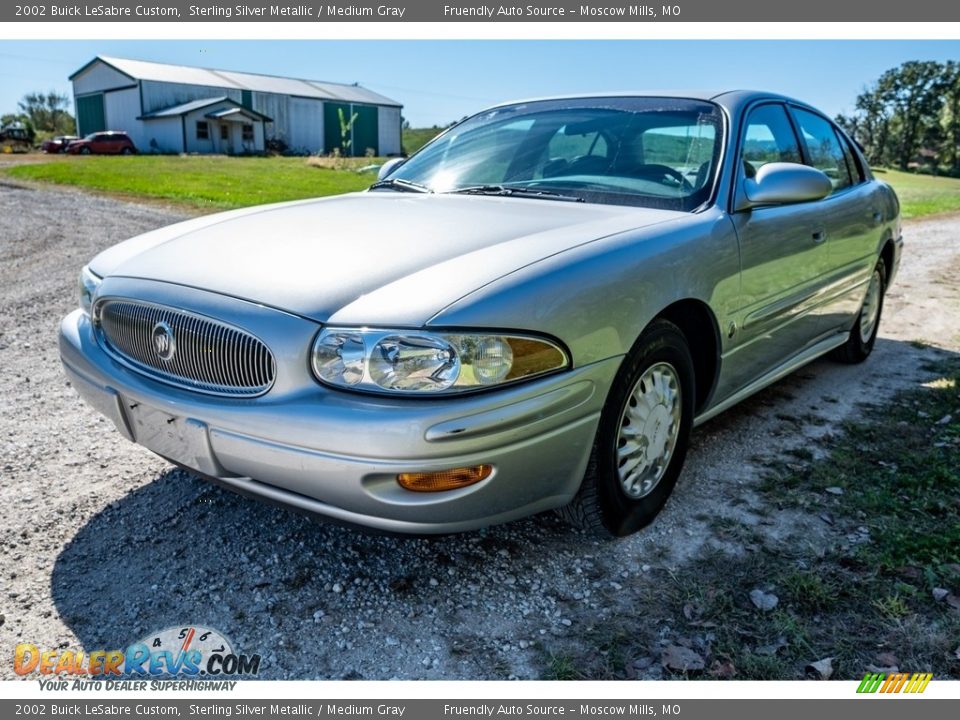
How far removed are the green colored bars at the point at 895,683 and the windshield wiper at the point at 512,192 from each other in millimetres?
1924

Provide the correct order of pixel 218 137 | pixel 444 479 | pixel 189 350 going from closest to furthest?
pixel 444 479 → pixel 189 350 → pixel 218 137

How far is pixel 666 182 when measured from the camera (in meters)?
3.12

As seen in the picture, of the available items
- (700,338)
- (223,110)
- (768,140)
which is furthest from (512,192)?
(223,110)

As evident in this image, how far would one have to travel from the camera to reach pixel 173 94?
124 ft

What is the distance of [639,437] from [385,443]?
3.50 feet

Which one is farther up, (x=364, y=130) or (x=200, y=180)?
(x=364, y=130)

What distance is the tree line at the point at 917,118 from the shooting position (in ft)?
189

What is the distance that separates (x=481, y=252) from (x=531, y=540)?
1049 mm

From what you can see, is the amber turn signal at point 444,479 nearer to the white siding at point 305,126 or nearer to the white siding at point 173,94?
the white siding at point 173,94

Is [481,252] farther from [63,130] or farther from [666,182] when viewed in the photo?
[63,130]

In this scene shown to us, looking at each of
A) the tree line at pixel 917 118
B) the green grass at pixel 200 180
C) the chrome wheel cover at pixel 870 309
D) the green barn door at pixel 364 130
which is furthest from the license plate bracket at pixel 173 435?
the tree line at pixel 917 118

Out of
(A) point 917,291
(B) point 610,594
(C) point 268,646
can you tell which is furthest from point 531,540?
(A) point 917,291

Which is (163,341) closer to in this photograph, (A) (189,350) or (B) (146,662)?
(A) (189,350)

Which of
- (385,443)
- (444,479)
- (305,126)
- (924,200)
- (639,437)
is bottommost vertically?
(924,200)
